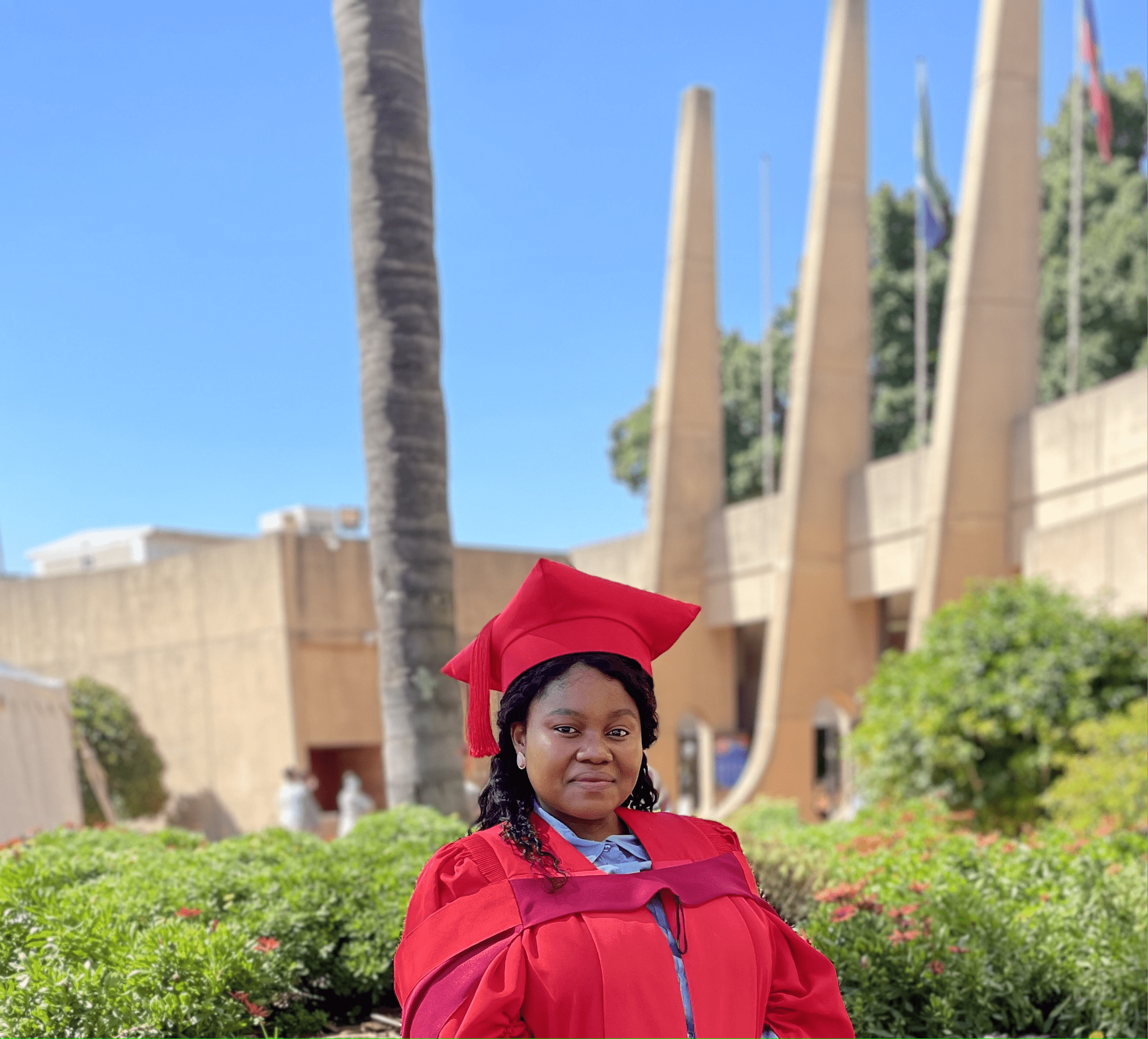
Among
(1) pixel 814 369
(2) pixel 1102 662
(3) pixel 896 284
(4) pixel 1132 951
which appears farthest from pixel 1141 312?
(4) pixel 1132 951

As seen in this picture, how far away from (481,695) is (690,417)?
806 inches

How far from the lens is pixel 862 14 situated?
784 inches

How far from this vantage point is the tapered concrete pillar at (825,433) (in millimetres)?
19766

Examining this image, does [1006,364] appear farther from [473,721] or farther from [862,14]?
[473,721]

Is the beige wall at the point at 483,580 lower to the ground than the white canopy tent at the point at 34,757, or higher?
higher

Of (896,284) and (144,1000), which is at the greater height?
(896,284)

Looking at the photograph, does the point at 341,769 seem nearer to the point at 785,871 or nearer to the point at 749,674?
the point at 749,674

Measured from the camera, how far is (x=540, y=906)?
208 cm

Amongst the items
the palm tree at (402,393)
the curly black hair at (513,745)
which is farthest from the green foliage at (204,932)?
the curly black hair at (513,745)

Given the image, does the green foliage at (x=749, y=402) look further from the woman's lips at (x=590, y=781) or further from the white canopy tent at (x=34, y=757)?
the woman's lips at (x=590, y=781)

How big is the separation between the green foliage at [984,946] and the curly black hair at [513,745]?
228 centimetres

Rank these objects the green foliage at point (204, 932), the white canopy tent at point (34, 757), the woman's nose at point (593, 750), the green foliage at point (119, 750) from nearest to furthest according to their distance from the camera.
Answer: the woman's nose at point (593, 750) → the green foliage at point (204, 932) → the white canopy tent at point (34, 757) → the green foliage at point (119, 750)

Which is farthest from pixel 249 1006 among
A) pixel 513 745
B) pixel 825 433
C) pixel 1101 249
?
pixel 1101 249

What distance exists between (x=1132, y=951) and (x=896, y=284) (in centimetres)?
2476
